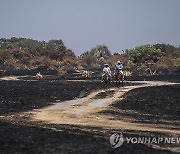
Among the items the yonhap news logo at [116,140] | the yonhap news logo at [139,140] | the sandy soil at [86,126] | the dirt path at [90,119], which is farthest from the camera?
the dirt path at [90,119]

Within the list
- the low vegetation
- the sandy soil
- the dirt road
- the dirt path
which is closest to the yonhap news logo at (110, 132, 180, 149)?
the sandy soil

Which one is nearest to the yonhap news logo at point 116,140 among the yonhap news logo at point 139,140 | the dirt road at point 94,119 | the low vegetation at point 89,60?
the yonhap news logo at point 139,140

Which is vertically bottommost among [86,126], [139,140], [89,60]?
[139,140]

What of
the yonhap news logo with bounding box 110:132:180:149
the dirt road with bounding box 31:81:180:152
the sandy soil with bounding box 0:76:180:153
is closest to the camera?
the sandy soil with bounding box 0:76:180:153

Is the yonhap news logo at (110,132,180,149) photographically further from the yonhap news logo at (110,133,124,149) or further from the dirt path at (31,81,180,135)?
the dirt path at (31,81,180,135)

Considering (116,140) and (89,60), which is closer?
(116,140)

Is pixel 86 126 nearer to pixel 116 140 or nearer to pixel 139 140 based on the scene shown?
pixel 116 140

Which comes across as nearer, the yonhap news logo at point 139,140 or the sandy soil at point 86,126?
the sandy soil at point 86,126

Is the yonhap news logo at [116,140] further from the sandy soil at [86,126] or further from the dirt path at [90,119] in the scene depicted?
the dirt path at [90,119]

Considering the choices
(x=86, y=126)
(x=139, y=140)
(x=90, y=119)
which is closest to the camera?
(x=139, y=140)

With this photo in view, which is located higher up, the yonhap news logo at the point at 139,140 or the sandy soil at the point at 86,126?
the sandy soil at the point at 86,126

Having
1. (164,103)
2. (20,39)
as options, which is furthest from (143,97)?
(20,39)

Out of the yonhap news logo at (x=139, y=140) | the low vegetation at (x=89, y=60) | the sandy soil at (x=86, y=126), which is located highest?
the low vegetation at (x=89, y=60)

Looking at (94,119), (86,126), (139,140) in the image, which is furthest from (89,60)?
(139,140)
